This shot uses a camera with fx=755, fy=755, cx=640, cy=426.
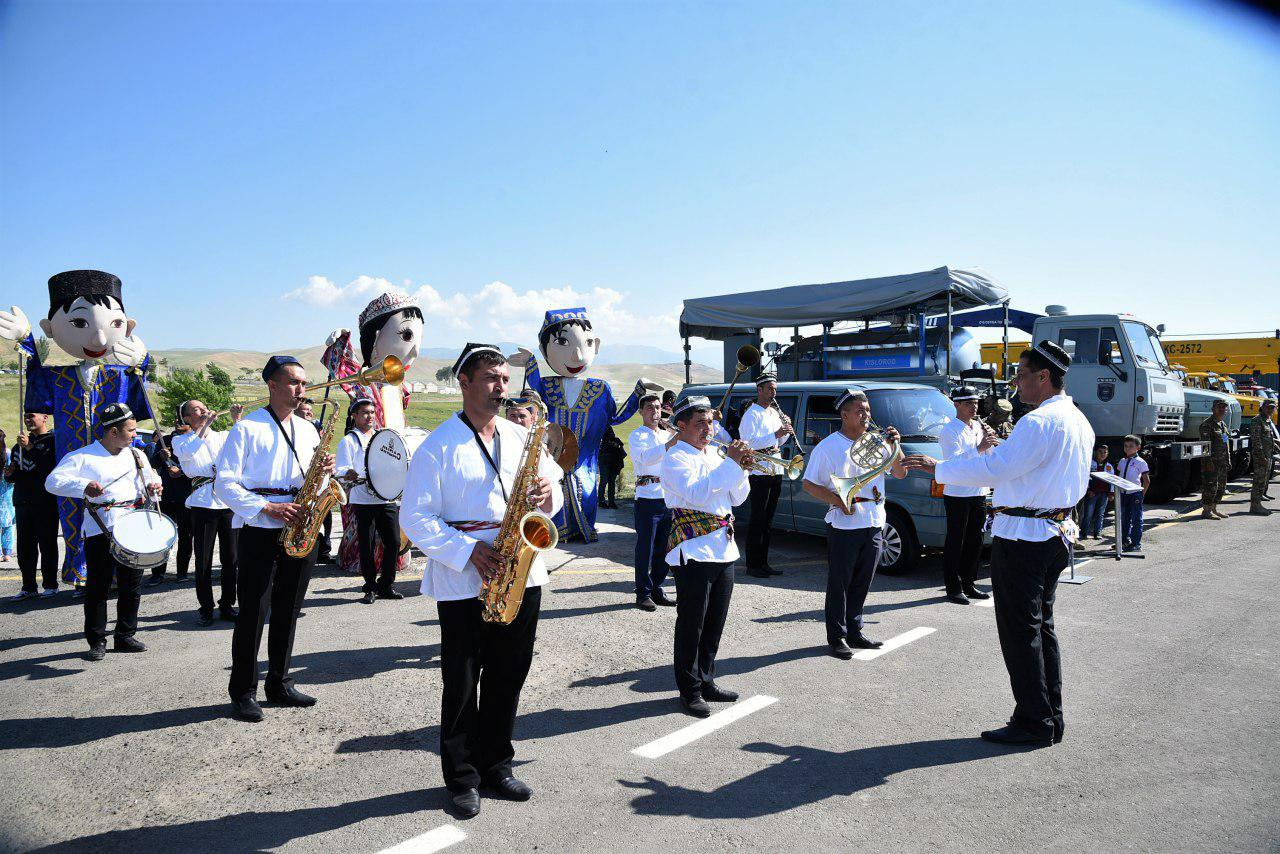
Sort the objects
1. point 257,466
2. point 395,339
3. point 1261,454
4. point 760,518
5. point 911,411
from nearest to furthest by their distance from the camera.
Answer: point 257,466
point 395,339
point 760,518
point 911,411
point 1261,454

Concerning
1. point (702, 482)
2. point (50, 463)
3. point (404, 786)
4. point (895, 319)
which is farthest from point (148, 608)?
point (895, 319)

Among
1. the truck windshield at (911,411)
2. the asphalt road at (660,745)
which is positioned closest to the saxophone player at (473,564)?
the asphalt road at (660,745)

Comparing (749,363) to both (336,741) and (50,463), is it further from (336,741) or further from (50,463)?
(50,463)

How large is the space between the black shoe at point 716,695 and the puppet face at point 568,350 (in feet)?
18.7

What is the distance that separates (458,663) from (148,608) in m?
5.06

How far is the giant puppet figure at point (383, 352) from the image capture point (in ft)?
25.3

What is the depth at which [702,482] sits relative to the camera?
446 centimetres

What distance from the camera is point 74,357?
24.2 feet

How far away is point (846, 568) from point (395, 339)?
16.6 feet

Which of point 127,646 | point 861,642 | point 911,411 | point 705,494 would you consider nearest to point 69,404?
point 127,646

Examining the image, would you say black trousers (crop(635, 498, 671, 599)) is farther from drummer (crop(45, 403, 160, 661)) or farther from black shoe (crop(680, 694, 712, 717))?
drummer (crop(45, 403, 160, 661))

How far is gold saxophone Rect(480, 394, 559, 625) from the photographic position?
10.7 feet

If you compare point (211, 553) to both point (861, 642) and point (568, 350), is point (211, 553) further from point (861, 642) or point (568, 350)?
point (861, 642)

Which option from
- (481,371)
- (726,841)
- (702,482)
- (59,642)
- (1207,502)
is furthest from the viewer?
(1207,502)
